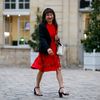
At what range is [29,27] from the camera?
940 inches

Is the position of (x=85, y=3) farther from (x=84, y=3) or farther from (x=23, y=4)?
(x=23, y=4)

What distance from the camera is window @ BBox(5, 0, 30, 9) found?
2406 cm

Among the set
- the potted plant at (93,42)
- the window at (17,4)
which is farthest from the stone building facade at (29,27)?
the potted plant at (93,42)

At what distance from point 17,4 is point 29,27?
1.23 metres

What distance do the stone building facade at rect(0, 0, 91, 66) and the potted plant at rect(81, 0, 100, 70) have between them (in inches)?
96.1

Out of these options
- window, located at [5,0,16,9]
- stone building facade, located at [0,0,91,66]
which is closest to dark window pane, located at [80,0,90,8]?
stone building facade, located at [0,0,91,66]

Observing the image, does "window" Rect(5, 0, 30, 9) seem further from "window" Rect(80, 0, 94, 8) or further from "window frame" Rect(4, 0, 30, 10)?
"window" Rect(80, 0, 94, 8)

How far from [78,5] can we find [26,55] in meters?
3.24

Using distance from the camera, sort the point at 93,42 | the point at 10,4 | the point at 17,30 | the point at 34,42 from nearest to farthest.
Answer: the point at 93,42
the point at 34,42
the point at 17,30
the point at 10,4

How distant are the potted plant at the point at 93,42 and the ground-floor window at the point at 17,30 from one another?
4.09 metres

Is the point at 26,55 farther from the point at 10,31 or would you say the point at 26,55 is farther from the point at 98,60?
the point at 98,60

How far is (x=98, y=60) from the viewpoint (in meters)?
20.3

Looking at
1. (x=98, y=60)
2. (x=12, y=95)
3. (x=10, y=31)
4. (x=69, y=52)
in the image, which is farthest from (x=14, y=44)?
(x=12, y=95)

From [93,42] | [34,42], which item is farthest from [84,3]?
[93,42]
